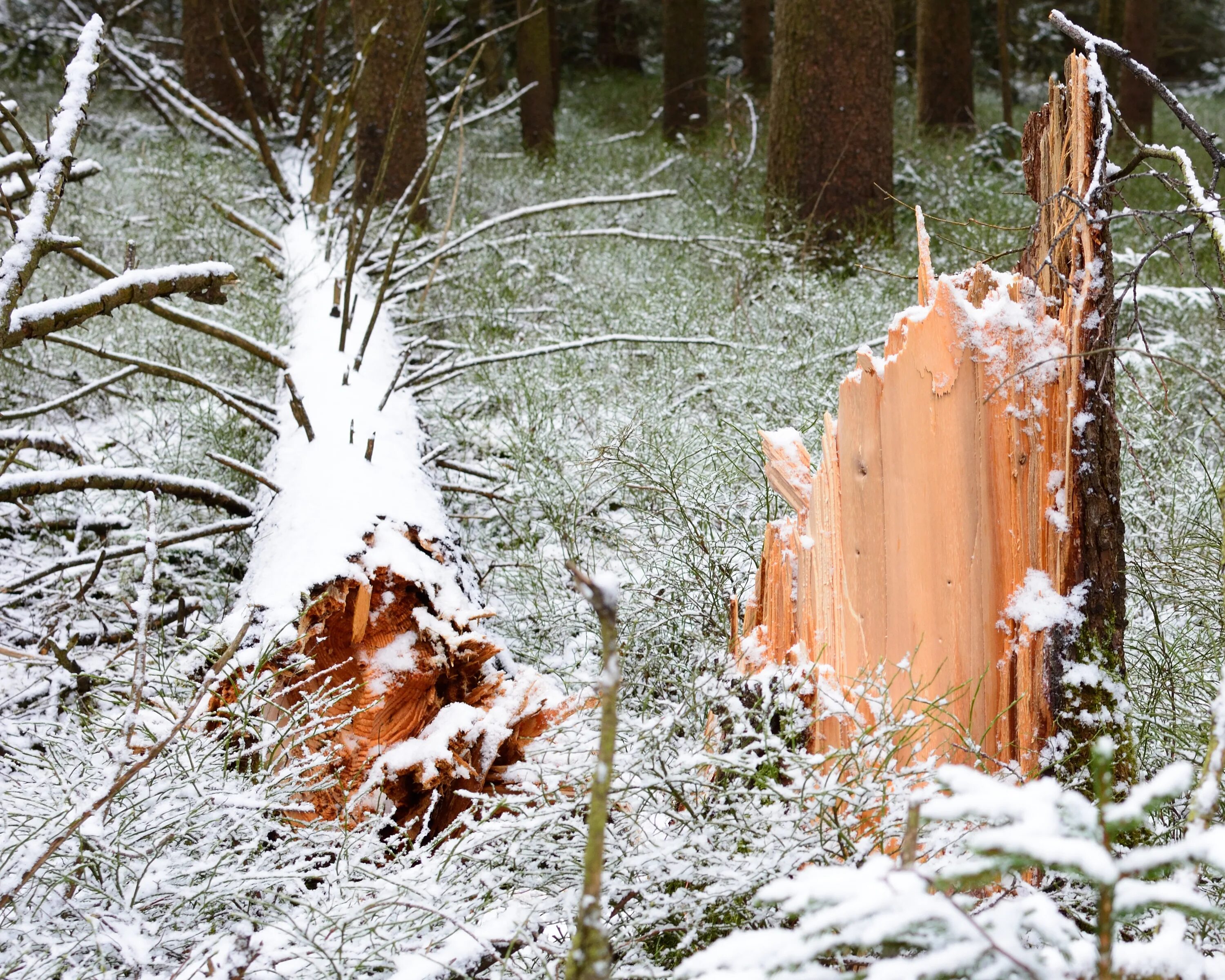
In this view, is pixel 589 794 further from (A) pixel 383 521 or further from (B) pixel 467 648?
(A) pixel 383 521

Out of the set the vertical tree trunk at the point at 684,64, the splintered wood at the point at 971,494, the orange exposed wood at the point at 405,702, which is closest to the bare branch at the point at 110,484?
the orange exposed wood at the point at 405,702

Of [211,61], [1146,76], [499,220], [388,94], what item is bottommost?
[1146,76]

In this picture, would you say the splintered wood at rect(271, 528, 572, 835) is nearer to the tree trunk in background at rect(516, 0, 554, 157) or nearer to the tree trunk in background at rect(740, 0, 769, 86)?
the tree trunk in background at rect(516, 0, 554, 157)

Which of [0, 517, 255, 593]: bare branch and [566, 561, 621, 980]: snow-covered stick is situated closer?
[566, 561, 621, 980]: snow-covered stick

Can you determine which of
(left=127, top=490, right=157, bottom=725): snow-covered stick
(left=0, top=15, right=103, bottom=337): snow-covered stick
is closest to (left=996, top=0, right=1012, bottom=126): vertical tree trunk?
(left=0, top=15, right=103, bottom=337): snow-covered stick

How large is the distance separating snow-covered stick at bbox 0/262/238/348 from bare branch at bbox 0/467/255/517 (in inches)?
27.9

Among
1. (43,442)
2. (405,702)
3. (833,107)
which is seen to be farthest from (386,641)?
(833,107)

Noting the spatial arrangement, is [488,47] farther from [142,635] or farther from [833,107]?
[142,635]

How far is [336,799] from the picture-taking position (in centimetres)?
220

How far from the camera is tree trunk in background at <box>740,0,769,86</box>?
12.9 m

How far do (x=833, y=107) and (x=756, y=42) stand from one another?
23.8 ft

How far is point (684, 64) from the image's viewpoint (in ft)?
35.6

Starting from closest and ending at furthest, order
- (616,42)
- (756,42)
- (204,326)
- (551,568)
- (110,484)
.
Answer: (110,484), (204,326), (551,568), (756,42), (616,42)

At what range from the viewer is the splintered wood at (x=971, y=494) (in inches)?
74.1
